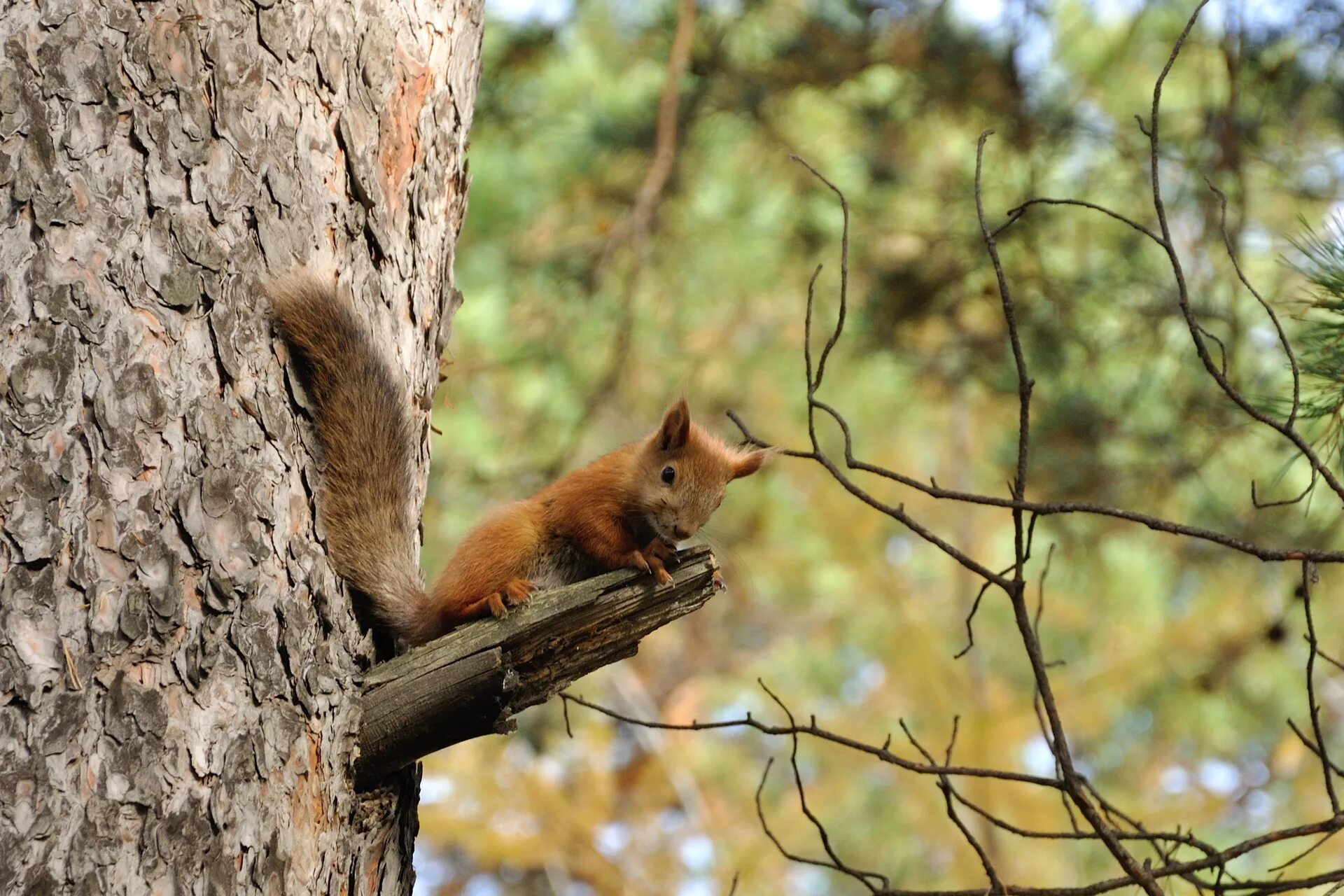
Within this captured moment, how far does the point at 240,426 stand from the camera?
1.21 meters

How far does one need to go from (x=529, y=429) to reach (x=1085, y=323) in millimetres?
1662

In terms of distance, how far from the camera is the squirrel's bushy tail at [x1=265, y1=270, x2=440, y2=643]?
1293 mm

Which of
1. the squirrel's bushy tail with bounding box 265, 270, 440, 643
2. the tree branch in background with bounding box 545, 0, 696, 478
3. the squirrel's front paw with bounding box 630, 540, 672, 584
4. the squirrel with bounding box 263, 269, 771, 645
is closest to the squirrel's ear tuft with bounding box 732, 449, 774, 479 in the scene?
the squirrel with bounding box 263, 269, 771, 645

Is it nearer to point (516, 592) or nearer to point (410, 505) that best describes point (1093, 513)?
point (516, 592)

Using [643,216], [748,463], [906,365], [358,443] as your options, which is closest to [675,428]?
[748,463]

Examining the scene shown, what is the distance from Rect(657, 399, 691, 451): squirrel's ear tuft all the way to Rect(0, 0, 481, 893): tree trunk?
50 centimetres

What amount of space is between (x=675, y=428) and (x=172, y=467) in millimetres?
798

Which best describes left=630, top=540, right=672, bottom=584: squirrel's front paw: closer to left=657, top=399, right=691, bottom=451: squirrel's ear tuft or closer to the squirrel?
the squirrel

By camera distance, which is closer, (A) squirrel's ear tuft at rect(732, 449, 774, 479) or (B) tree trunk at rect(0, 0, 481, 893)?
(B) tree trunk at rect(0, 0, 481, 893)

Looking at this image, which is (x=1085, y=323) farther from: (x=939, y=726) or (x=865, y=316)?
(x=939, y=726)

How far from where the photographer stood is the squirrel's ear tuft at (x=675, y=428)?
1.78 m

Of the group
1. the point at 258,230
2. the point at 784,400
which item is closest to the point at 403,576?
the point at 258,230

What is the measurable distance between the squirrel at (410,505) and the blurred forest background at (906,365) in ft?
1.07

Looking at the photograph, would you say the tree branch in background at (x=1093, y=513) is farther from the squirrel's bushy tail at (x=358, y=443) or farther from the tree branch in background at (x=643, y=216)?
the tree branch in background at (x=643, y=216)
